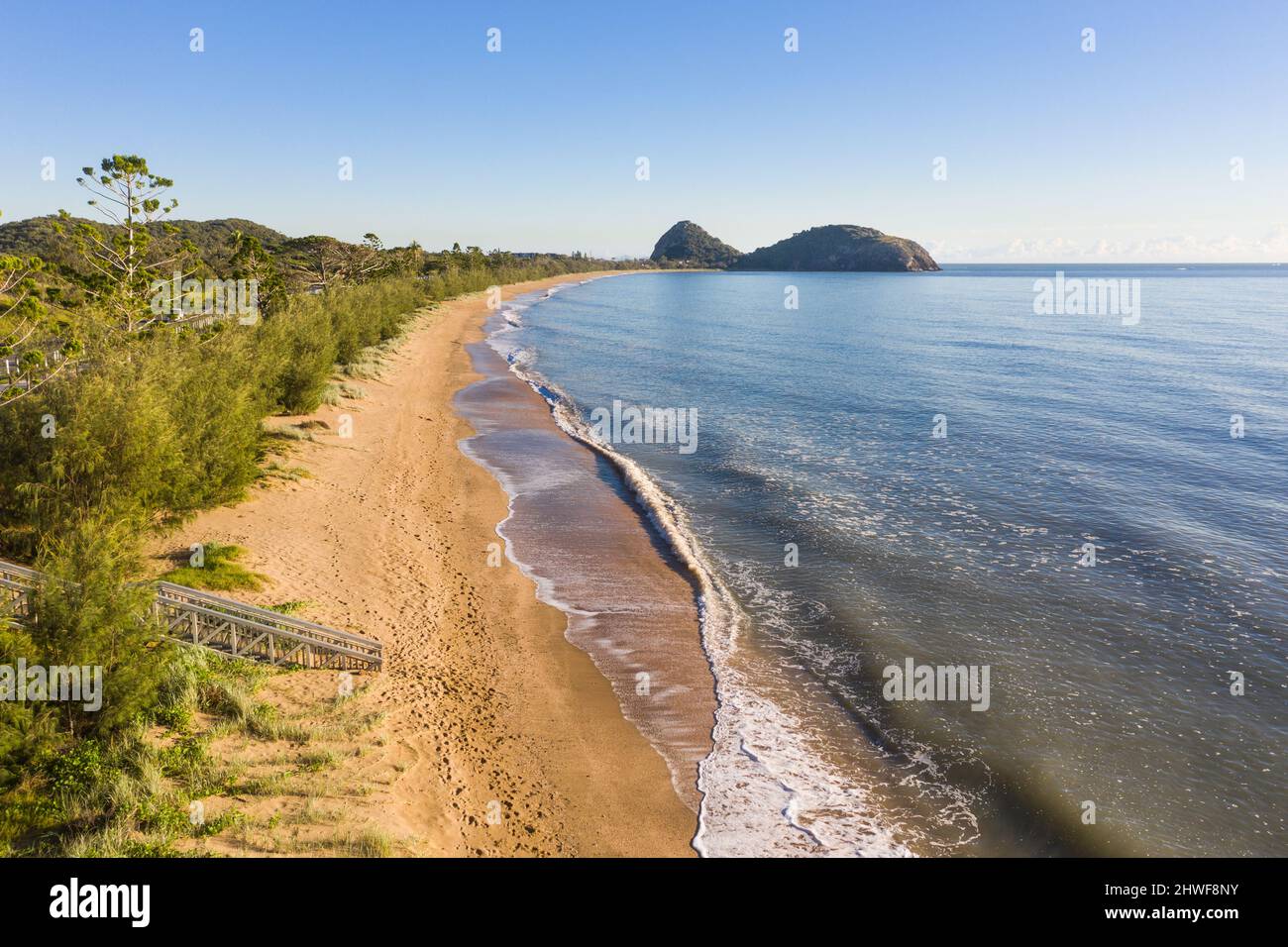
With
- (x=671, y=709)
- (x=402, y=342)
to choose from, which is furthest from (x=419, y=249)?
(x=671, y=709)

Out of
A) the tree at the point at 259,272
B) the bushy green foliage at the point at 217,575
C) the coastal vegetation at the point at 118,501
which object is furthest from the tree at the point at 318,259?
the bushy green foliage at the point at 217,575

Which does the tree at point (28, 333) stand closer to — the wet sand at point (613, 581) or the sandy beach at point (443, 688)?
the sandy beach at point (443, 688)

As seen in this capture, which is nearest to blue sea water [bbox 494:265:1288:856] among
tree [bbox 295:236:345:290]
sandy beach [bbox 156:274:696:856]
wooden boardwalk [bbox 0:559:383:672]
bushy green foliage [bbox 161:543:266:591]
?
sandy beach [bbox 156:274:696:856]

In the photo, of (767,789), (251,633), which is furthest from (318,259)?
(767,789)

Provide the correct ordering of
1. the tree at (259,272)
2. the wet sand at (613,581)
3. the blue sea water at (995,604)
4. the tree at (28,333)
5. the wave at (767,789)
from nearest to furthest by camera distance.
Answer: the wave at (767,789), the blue sea water at (995,604), the wet sand at (613,581), the tree at (28,333), the tree at (259,272)

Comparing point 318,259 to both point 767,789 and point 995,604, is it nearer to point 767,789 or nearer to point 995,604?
point 995,604

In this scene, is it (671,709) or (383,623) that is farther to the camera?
(383,623)
